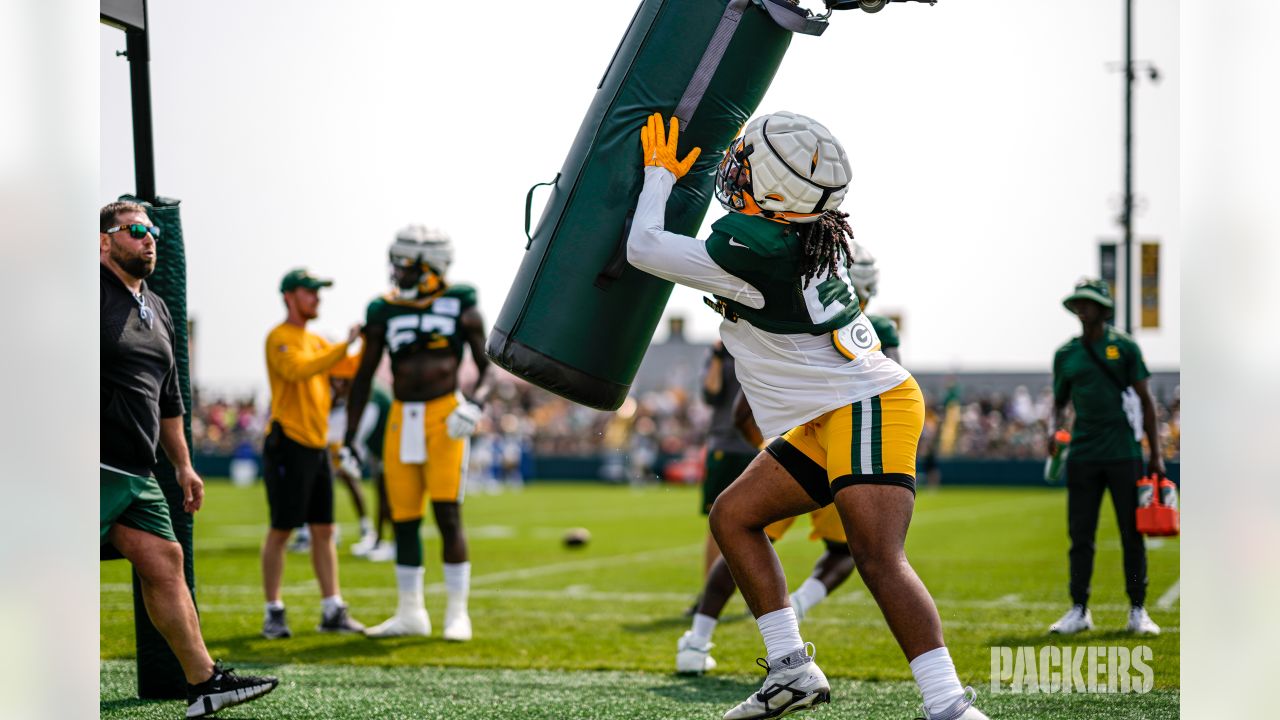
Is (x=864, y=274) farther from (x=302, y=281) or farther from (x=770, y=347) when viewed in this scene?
(x=302, y=281)

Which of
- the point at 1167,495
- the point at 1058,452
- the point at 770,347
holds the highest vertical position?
the point at 770,347

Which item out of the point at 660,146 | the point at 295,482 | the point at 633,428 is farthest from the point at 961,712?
the point at 633,428

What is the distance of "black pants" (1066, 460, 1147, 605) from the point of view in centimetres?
712

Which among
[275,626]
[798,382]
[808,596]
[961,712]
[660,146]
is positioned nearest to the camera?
[961,712]

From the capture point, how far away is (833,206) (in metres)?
4.06

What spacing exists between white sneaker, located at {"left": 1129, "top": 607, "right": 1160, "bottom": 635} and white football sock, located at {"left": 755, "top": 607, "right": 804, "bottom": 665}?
332 centimetres

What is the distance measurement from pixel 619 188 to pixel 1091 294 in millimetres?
3938

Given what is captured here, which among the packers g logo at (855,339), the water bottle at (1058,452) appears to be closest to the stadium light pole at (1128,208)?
the water bottle at (1058,452)

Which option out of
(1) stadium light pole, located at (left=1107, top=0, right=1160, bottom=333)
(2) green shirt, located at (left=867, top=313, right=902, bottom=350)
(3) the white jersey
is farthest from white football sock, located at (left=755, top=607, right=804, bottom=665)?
(1) stadium light pole, located at (left=1107, top=0, right=1160, bottom=333)

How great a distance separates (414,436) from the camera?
7.10m

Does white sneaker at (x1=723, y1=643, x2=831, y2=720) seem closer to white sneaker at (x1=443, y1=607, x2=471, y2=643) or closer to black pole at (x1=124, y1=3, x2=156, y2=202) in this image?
black pole at (x1=124, y1=3, x2=156, y2=202)

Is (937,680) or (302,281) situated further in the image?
(302,281)
